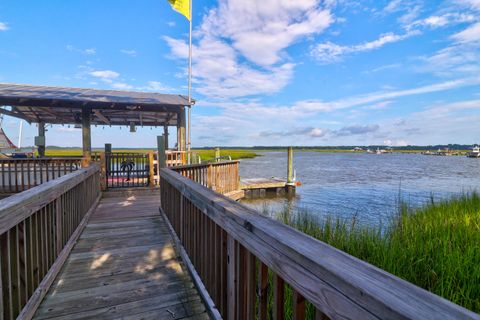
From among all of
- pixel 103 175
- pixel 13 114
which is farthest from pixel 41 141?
pixel 103 175

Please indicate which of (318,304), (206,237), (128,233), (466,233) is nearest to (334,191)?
(466,233)

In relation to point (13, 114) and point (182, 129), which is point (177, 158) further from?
point (13, 114)

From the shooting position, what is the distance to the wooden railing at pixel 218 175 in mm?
7284

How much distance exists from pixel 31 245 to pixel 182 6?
10973 mm

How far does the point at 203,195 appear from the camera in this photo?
2.17 metres

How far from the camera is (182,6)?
10.6 m

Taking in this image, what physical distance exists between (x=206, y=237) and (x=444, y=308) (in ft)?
6.19

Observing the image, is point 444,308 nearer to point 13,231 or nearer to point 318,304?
point 318,304

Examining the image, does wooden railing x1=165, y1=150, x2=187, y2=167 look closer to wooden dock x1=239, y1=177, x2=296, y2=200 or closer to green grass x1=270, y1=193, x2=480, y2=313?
green grass x1=270, y1=193, x2=480, y2=313

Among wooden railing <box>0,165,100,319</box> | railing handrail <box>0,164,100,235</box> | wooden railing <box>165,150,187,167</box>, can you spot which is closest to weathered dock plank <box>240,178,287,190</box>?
wooden railing <box>165,150,187,167</box>

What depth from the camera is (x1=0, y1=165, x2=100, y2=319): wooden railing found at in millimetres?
1678

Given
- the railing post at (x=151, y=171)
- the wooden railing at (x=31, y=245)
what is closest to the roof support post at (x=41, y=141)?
the railing post at (x=151, y=171)

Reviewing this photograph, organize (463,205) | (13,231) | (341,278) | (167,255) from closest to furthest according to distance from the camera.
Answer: (341,278) < (13,231) < (167,255) < (463,205)

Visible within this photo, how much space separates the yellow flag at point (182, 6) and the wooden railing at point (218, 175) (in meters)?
6.39
